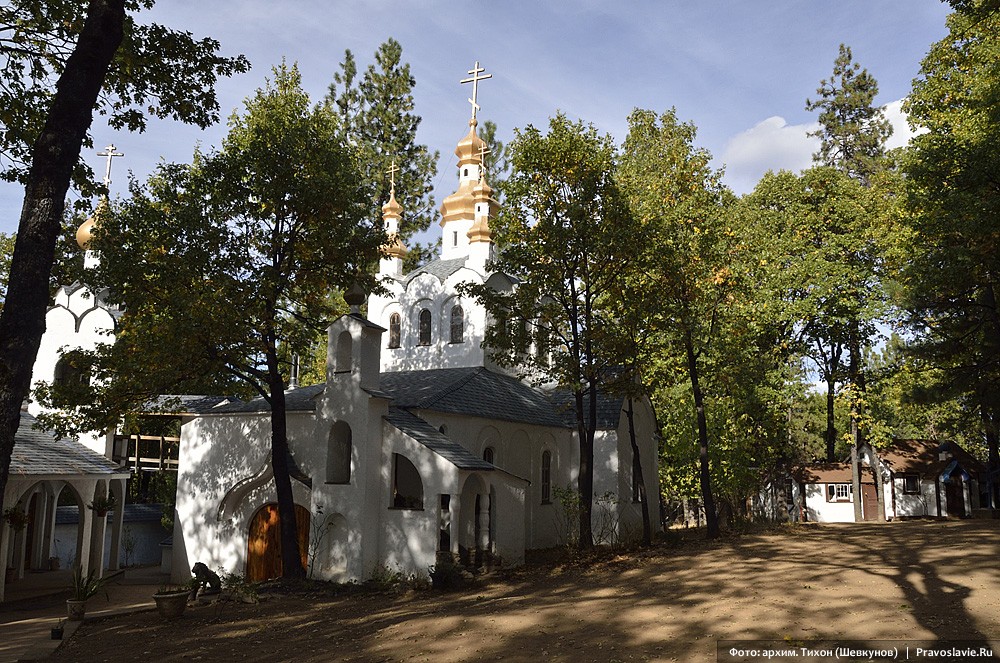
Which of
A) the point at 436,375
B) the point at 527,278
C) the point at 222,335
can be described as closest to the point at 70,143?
the point at 222,335

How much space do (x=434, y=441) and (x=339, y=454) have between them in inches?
101

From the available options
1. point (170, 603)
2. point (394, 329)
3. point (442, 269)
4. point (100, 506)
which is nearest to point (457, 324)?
point (442, 269)

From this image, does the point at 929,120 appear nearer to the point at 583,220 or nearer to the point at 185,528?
the point at 583,220

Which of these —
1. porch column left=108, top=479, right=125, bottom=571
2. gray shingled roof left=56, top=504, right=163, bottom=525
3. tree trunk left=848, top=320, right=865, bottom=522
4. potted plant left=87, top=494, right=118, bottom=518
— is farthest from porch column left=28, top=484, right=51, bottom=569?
tree trunk left=848, top=320, right=865, bottom=522

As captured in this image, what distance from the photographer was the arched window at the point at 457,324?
28109 mm

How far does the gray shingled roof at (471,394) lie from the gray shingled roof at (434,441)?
106 cm

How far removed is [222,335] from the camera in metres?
16.3

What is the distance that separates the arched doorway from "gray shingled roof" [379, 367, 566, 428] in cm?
450

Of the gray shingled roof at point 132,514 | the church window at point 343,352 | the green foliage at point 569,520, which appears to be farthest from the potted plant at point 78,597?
the gray shingled roof at point 132,514

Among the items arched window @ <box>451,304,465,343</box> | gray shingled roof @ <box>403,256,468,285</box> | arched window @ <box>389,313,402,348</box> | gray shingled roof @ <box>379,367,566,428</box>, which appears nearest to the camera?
gray shingled roof @ <box>379,367,566,428</box>

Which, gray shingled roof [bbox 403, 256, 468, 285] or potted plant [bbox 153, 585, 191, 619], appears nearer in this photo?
potted plant [bbox 153, 585, 191, 619]

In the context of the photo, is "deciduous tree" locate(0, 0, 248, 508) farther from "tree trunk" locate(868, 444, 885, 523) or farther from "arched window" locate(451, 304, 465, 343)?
"tree trunk" locate(868, 444, 885, 523)

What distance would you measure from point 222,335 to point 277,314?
7.22 ft

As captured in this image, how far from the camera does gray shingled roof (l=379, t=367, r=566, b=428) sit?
21812 mm
